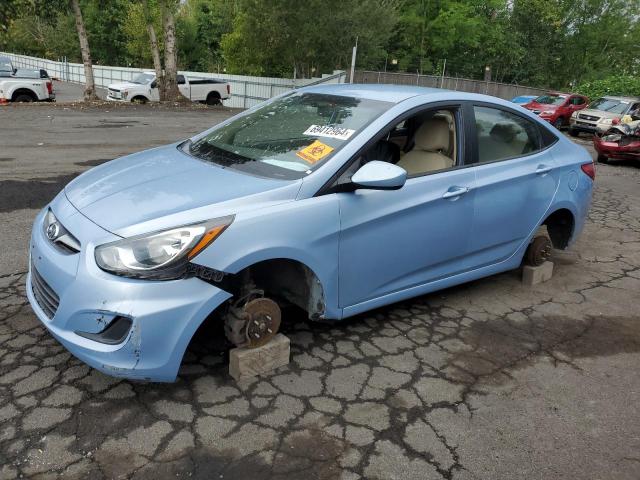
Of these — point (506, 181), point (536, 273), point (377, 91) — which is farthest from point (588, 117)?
point (377, 91)

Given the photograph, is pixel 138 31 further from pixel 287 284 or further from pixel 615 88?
pixel 287 284

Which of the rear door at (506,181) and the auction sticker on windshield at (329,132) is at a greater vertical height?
the auction sticker on windshield at (329,132)

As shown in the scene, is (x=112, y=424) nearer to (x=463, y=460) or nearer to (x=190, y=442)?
(x=190, y=442)

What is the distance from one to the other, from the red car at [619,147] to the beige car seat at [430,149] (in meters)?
10.8

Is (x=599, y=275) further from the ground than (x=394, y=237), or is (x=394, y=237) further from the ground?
(x=394, y=237)

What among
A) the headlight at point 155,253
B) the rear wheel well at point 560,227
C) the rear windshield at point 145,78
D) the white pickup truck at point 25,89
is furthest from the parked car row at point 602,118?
the white pickup truck at point 25,89

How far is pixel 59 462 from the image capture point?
237 cm

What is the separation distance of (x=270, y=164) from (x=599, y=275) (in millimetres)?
3585

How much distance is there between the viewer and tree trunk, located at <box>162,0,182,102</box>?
1958 centimetres

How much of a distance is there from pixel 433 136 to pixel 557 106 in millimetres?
19630

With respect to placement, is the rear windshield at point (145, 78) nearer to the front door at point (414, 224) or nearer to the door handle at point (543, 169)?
the front door at point (414, 224)

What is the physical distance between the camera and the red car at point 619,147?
1259 cm

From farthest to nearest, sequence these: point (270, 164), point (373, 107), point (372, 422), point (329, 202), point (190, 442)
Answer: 1. point (373, 107)
2. point (270, 164)
3. point (329, 202)
4. point (372, 422)
5. point (190, 442)

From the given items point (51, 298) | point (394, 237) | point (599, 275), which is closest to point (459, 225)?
point (394, 237)
